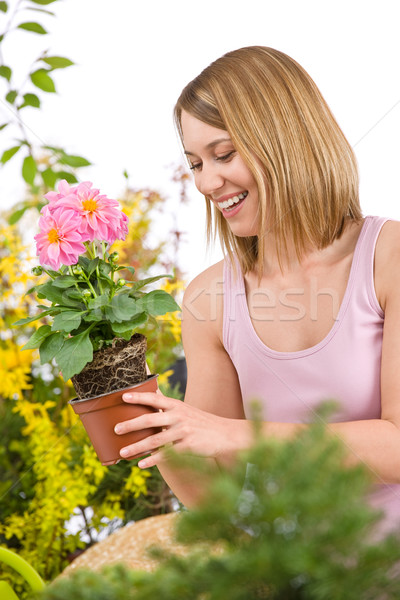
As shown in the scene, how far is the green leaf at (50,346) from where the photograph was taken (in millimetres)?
936

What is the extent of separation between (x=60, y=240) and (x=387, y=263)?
2.06ft

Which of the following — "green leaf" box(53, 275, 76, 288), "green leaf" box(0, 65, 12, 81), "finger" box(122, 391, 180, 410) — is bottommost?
"finger" box(122, 391, 180, 410)


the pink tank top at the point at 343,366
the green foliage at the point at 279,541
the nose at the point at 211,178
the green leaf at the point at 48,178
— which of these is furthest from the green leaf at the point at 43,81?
the green foliage at the point at 279,541

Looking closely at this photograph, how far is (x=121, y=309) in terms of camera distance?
912mm

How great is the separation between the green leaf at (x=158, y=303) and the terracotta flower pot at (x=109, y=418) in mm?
122

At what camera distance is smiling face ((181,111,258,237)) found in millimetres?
1171

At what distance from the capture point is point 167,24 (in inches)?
100

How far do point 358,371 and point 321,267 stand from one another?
0.26 m

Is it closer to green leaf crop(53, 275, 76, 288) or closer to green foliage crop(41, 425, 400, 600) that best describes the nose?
green leaf crop(53, 275, 76, 288)

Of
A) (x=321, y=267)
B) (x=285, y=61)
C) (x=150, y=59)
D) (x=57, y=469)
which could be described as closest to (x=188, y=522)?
(x=321, y=267)

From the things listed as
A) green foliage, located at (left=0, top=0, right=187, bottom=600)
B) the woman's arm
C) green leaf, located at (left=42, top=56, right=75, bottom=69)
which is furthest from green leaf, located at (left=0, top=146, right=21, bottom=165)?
the woman's arm

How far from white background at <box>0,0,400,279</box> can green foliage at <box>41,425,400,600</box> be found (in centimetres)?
184

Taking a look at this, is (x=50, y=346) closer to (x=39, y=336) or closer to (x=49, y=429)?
(x=39, y=336)

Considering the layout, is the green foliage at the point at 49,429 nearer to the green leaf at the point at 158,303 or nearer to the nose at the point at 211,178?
the nose at the point at 211,178
